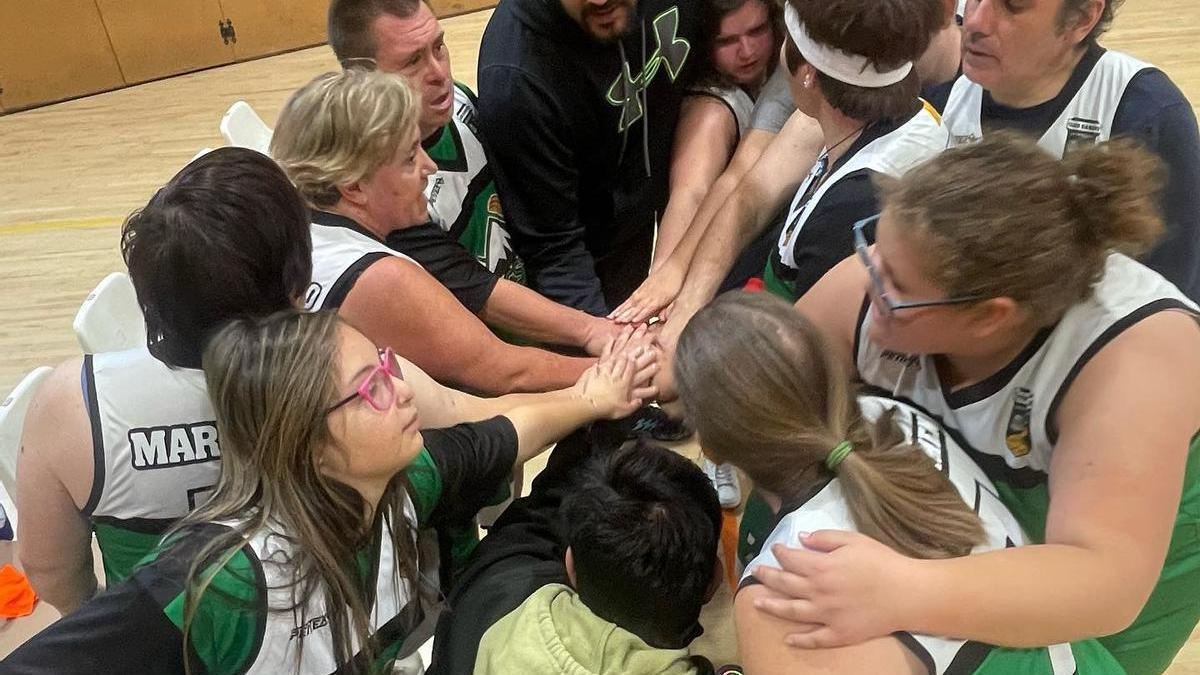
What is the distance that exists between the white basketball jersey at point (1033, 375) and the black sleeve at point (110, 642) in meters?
1.15

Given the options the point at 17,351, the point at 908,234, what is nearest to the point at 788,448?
the point at 908,234

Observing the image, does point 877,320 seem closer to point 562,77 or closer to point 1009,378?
point 1009,378

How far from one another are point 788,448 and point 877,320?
0.32 m

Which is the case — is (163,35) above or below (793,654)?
below

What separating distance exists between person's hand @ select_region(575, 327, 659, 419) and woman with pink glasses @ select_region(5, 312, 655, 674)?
587 mm

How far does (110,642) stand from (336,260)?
87cm

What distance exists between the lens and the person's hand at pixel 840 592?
118 cm

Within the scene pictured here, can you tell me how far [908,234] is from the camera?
4.44 feet

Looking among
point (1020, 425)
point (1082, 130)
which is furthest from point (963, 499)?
point (1082, 130)

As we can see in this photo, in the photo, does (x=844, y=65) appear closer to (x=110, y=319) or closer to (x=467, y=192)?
(x=467, y=192)

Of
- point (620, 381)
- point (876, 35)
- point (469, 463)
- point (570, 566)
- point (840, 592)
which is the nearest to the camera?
point (840, 592)

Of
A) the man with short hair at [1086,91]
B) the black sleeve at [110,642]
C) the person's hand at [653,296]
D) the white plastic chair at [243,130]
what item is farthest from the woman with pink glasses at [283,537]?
the white plastic chair at [243,130]

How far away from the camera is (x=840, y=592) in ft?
3.87

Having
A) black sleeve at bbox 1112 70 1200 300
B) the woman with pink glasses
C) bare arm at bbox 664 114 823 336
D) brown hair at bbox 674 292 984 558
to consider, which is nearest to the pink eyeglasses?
the woman with pink glasses
